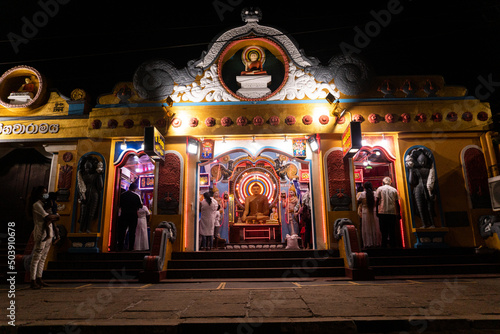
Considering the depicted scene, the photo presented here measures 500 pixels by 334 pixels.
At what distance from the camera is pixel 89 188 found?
29.1 ft

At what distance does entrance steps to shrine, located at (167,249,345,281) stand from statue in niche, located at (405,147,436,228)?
2819 millimetres

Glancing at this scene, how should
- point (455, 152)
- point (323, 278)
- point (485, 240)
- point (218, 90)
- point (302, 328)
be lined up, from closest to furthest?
point (302, 328) → point (323, 278) → point (485, 240) → point (455, 152) → point (218, 90)

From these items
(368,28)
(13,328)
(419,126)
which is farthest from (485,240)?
(13,328)

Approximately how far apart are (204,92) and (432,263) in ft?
25.6

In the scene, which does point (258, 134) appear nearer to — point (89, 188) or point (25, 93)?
point (89, 188)

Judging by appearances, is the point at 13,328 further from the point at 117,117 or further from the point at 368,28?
the point at 368,28

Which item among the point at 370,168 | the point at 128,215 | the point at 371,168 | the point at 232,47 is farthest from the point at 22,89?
the point at 371,168

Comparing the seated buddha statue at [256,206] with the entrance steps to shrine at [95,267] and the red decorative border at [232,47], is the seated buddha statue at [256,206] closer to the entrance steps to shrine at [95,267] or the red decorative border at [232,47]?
the red decorative border at [232,47]

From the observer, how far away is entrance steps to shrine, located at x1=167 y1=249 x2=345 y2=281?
7059 mm

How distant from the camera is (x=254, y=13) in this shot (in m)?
Result: 9.57

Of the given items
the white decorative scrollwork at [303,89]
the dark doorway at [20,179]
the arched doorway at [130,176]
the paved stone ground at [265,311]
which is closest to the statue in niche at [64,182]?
the arched doorway at [130,176]

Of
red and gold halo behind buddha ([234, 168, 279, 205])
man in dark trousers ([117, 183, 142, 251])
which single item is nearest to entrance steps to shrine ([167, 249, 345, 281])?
man in dark trousers ([117, 183, 142, 251])

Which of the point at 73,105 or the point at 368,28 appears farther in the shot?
the point at 73,105

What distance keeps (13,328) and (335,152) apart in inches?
310
